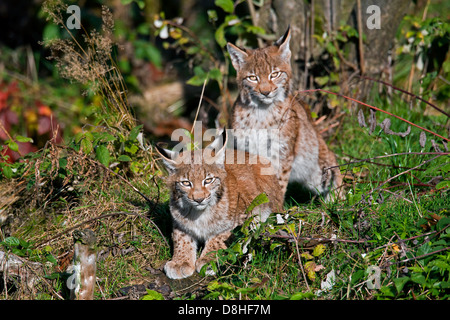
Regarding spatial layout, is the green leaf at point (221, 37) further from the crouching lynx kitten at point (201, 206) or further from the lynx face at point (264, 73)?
the crouching lynx kitten at point (201, 206)

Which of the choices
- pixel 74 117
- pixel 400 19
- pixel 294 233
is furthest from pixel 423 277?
pixel 74 117

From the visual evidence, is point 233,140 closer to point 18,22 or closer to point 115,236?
point 115,236

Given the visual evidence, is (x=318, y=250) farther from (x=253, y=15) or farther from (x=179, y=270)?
(x=253, y=15)

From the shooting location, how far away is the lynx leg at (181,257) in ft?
13.0

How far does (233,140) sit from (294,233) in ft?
5.25

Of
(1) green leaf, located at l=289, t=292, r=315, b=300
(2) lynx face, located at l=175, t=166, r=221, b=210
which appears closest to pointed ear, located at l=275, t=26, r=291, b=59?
(2) lynx face, located at l=175, t=166, r=221, b=210

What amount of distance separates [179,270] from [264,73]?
1987 millimetres

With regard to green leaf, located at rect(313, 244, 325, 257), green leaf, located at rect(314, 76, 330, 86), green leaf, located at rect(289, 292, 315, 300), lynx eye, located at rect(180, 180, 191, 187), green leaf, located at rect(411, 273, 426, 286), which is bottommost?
green leaf, located at rect(289, 292, 315, 300)

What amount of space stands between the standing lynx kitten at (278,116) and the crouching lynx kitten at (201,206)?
29.6 inches

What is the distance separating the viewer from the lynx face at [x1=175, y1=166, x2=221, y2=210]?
12.9ft

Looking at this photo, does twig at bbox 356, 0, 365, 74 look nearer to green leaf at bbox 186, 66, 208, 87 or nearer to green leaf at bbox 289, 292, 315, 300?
green leaf at bbox 186, 66, 208, 87

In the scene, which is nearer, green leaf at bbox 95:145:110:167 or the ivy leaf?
green leaf at bbox 95:145:110:167

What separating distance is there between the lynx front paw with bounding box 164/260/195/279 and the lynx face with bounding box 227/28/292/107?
1.71 metres

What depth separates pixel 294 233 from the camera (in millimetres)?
3674
